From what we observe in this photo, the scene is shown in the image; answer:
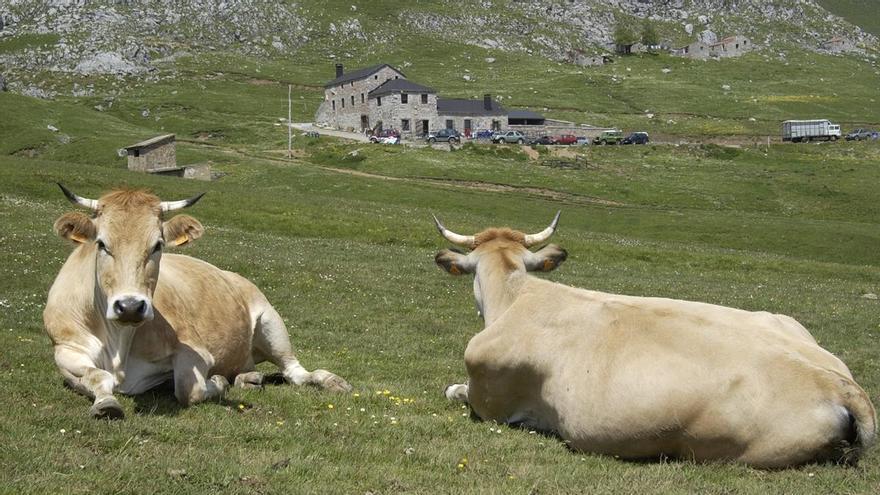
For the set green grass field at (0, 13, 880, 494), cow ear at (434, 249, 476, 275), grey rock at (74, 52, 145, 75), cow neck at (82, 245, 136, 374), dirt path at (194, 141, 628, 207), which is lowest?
dirt path at (194, 141, 628, 207)

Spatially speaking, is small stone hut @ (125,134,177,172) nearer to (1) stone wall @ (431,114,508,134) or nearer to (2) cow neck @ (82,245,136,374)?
(2) cow neck @ (82,245,136,374)

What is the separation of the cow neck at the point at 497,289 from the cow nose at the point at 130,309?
447 cm

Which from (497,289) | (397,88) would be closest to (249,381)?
(497,289)

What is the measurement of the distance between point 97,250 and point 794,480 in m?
7.79

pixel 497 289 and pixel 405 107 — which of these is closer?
pixel 497 289

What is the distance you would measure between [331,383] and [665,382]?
5.25 meters

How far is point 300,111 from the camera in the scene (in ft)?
534

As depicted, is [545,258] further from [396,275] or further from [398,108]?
[398,108]

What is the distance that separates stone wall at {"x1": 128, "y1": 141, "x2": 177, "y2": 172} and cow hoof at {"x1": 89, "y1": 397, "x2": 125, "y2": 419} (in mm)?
66019

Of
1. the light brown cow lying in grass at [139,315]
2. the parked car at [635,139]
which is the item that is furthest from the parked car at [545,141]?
the light brown cow lying in grass at [139,315]

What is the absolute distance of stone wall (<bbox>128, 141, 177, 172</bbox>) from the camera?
72750mm

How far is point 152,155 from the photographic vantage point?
73.9 meters

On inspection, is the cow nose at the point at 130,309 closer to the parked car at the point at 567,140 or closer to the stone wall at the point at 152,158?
the stone wall at the point at 152,158

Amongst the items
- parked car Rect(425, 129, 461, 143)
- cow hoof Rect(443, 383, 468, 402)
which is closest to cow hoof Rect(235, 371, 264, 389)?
cow hoof Rect(443, 383, 468, 402)
